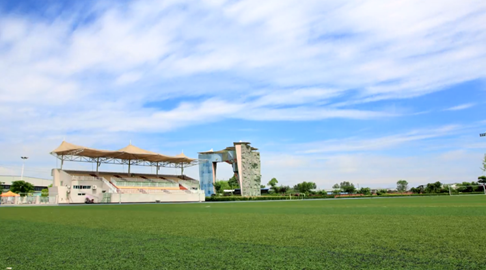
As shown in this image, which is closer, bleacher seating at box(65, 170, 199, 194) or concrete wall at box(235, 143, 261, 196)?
bleacher seating at box(65, 170, 199, 194)

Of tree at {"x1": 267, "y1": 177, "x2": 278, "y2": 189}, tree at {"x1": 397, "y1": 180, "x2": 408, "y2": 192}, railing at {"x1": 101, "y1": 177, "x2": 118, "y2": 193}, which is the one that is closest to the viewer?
railing at {"x1": 101, "y1": 177, "x2": 118, "y2": 193}

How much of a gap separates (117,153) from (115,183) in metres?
4.56

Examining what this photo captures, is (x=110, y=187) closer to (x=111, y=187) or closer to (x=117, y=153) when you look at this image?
(x=111, y=187)

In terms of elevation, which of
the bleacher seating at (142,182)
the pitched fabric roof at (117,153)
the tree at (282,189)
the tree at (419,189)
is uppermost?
the pitched fabric roof at (117,153)

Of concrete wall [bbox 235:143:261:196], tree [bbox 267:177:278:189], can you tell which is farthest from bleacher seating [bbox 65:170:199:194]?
tree [bbox 267:177:278:189]

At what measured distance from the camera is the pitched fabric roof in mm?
47353

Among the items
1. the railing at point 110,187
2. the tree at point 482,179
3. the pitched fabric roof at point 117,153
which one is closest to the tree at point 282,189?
the pitched fabric roof at point 117,153

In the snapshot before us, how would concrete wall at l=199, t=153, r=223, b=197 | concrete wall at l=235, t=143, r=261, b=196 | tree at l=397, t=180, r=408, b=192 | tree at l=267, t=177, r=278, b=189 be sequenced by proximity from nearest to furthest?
concrete wall at l=235, t=143, r=261, b=196 → concrete wall at l=199, t=153, r=223, b=197 → tree at l=267, t=177, r=278, b=189 → tree at l=397, t=180, r=408, b=192

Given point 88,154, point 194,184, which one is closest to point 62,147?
point 88,154

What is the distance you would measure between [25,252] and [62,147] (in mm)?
48458

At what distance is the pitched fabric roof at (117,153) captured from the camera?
155 ft

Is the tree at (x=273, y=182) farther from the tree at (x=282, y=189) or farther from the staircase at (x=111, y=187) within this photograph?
the staircase at (x=111, y=187)

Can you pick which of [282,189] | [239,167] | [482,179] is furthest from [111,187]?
[482,179]

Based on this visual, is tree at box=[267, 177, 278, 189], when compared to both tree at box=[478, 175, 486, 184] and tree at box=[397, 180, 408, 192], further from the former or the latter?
tree at box=[478, 175, 486, 184]
